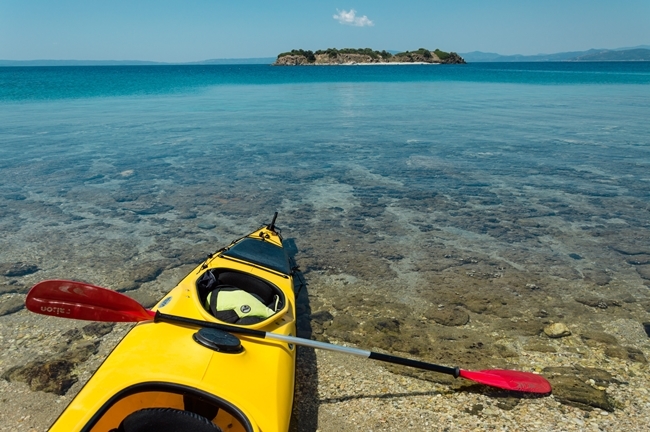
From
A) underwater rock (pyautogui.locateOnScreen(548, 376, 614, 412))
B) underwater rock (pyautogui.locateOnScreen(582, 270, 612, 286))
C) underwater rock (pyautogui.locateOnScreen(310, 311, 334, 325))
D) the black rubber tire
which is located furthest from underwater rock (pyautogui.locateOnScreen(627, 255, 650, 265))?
the black rubber tire

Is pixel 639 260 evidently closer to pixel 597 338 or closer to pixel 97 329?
pixel 597 338

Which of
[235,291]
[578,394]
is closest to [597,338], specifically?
[578,394]

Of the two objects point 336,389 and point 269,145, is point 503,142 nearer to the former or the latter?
point 269,145

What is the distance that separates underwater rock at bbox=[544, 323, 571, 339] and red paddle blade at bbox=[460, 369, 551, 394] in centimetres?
112

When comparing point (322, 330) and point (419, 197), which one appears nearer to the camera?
point (322, 330)

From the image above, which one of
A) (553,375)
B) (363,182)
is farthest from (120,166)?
(553,375)

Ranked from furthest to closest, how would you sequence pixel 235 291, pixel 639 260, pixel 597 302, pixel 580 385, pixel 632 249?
1. pixel 632 249
2. pixel 639 260
3. pixel 597 302
4. pixel 235 291
5. pixel 580 385

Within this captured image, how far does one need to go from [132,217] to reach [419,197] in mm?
6525

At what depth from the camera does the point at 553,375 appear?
5.08 m

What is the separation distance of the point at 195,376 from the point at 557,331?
450 cm

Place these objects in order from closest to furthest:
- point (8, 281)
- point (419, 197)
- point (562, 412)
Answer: point (562, 412)
point (8, 281)
point (419, 197)

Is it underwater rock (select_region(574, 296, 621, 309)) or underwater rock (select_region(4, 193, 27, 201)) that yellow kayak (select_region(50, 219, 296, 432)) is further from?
underwater rock (select_region(4, 193, 27, 201))

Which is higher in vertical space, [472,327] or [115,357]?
[115,357]

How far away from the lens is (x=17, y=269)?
7.46 m
